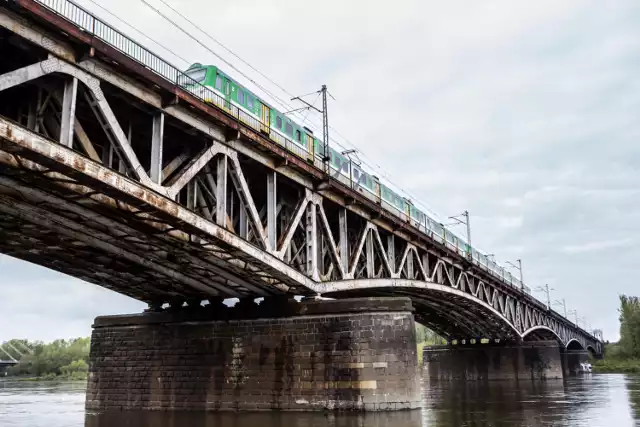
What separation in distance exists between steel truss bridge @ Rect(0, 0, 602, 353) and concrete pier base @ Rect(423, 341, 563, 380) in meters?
35.4

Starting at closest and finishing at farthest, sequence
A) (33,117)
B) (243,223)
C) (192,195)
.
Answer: (33,117), (192,195), (243,223)

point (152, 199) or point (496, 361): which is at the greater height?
point (152, 199)

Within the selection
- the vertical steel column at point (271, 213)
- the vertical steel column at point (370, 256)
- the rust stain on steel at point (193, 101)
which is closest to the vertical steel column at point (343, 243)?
the rust stain on steel at point (193, 101)

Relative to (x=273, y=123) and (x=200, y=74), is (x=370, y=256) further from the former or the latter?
(x=200, y=74)

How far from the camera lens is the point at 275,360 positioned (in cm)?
2461

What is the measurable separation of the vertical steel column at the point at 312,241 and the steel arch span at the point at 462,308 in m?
0.93

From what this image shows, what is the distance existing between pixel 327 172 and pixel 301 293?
5.31m

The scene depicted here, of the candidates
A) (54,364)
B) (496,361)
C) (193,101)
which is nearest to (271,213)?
(193,101)

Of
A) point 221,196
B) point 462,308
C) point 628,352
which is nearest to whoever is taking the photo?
point 221,196

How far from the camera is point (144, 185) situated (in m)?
16.6

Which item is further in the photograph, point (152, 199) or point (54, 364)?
point (54, 364)

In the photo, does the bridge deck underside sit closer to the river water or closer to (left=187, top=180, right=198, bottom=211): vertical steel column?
the river water

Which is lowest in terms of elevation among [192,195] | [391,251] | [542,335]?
[542,335]

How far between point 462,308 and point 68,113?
41052mm
